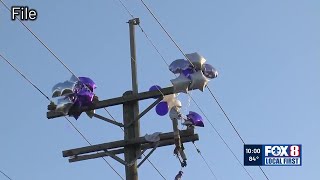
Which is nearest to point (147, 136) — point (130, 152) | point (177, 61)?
point (130, 152)

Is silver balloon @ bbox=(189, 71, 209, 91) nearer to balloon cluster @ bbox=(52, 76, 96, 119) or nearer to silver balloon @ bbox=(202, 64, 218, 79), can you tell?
silver balloon @ bbox=(202, 64, 218, 79)

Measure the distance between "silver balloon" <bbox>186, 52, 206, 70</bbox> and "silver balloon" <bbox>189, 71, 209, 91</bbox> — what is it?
0.16m

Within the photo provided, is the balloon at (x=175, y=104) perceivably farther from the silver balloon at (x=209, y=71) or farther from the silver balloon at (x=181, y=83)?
the silver balloon at (x=209, y=71)

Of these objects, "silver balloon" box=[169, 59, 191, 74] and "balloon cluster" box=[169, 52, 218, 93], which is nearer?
"balloon cluster" box=[169, 52, 218, 93]

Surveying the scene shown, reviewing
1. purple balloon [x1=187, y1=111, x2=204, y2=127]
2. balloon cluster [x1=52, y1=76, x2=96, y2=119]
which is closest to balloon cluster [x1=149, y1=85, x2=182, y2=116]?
purple balloon [x1=187, y1=111, x2=204, y2=127]

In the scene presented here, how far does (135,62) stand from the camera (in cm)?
1666

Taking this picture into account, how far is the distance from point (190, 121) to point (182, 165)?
32.1 inches

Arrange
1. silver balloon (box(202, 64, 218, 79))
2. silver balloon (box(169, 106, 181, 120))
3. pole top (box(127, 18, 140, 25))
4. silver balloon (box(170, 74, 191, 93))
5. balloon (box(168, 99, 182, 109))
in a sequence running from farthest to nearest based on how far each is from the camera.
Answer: pole top (box(127, 18, 140, 25)) < balloon (box(168, 99, 182, 109)) < silver balloon (box(169, 106, 181, 120)) < silver balloon (box(202, 64, 218, 79)) < silver balloon (box(170, 74, 191, 93))

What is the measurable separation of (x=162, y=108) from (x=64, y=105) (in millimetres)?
1815

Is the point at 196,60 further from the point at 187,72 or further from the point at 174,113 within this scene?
the point at 174,113

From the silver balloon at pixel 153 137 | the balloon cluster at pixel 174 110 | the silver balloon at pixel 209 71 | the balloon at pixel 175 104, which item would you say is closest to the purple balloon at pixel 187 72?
the silver balloon at pixel 209 71

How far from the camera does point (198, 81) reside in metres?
15.8

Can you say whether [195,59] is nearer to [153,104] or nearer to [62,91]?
[153,104]

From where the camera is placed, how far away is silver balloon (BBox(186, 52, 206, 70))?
15.9m
